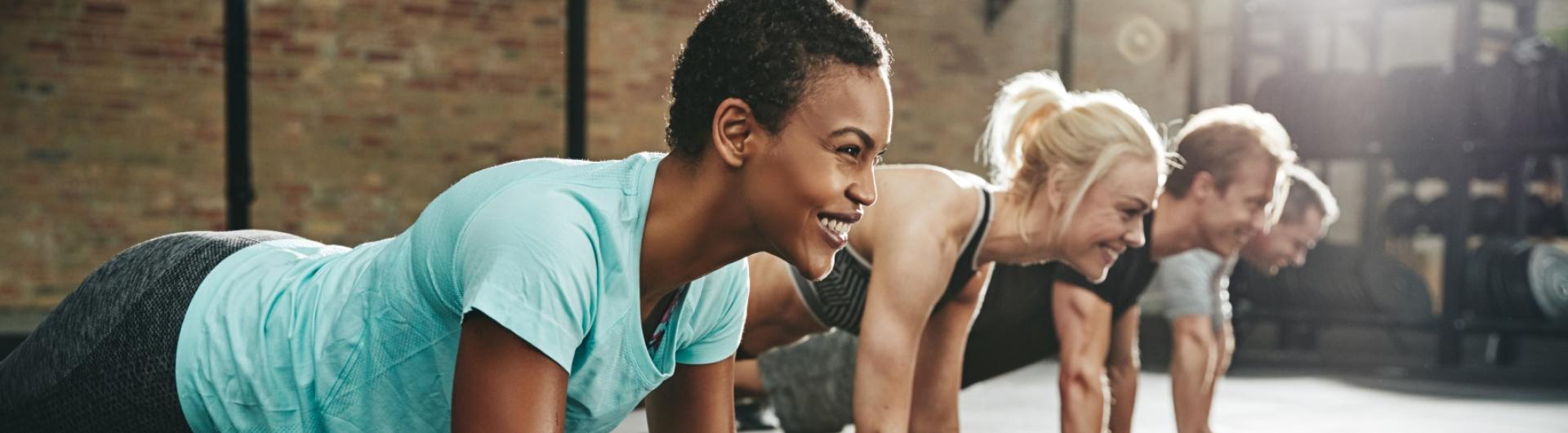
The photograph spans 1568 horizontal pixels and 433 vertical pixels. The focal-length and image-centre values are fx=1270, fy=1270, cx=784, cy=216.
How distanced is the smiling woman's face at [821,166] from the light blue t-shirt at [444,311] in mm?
117

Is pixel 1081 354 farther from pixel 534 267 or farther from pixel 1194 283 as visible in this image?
pixel 534 267

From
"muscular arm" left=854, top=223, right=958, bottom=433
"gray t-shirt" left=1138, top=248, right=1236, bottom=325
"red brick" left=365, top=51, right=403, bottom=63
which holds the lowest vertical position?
"gray t-shirt" left=1138, top=248, right=1236, bottom=325

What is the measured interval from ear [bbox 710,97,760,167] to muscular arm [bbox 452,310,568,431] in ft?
0.79

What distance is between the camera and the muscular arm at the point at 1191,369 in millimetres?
3059

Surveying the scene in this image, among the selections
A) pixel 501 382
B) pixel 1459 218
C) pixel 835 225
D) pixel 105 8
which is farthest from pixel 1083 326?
pixel 105 8

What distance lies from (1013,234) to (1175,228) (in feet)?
2.33

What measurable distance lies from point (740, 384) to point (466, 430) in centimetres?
230

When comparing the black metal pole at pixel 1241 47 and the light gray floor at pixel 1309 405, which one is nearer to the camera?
Result: the light gray floor at pixel 1309 405

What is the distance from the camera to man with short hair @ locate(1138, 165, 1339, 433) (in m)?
3.07

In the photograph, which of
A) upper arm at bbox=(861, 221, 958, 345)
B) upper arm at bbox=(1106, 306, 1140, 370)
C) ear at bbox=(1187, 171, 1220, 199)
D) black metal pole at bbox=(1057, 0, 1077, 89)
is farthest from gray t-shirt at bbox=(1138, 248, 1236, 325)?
black metal pole at bbox=(1057, 0, 1077, 89)

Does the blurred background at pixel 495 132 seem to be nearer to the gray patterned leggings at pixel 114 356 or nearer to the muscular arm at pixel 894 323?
the muscular arm at pixel 894 323

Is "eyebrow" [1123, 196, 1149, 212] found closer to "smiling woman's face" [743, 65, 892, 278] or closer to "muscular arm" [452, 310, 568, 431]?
"smiling woman's face" [743, 65, 892, 278]

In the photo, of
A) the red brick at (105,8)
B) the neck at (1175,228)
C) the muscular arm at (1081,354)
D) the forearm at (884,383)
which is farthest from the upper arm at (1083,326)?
the red brick at (105,8)

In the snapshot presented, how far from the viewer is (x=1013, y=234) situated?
2.25 m
